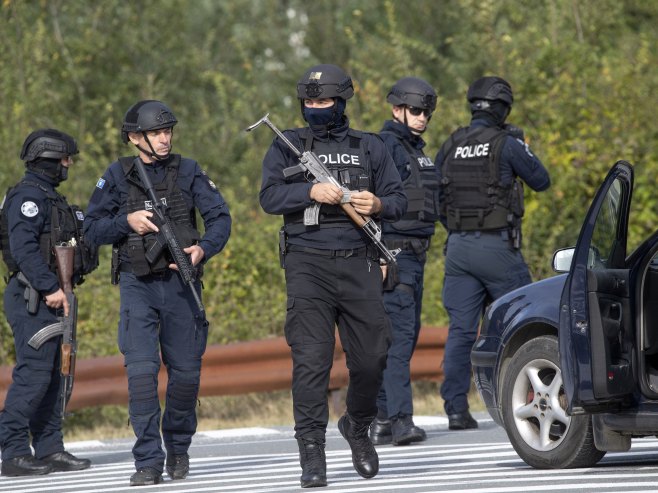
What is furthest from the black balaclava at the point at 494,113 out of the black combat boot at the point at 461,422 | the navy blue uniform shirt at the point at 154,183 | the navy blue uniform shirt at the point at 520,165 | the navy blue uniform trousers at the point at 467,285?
the navy blue uniform shirt at the point at 154,183

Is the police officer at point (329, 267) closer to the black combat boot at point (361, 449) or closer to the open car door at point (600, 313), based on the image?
the black combat boot at point (361, 449)

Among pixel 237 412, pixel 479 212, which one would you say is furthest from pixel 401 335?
pixel 237 412

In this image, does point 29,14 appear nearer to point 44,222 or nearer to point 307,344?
point 44,222

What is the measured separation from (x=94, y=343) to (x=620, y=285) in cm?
801

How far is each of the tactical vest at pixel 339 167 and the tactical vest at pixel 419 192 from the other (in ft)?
7.17

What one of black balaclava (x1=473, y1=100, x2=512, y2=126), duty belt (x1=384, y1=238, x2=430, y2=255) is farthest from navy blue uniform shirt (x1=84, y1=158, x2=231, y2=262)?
black balaclava (x1=473, y1=100, x2=512, y2=126)

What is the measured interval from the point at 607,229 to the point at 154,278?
2.62 meters

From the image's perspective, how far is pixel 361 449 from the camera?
860 centimetres

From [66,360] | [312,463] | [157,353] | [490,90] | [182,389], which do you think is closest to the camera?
[312,463]

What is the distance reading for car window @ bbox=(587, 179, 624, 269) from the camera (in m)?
7.98

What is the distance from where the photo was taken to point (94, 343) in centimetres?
1512

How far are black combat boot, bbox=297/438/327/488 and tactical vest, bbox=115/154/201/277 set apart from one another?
1.47 m

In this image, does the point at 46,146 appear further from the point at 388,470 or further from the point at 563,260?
the point at 563,260

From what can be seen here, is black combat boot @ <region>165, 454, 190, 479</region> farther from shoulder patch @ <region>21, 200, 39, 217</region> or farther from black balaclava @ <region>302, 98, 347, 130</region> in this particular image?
black balaclava @ <region>302, 98, 347, 130</region>
